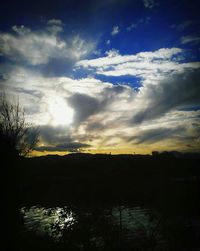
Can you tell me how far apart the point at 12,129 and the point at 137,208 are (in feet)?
124

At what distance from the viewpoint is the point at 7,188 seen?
17.1m

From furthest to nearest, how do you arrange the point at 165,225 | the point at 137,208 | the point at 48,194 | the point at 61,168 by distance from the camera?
the point at 61,168 → the point at 48,194 → the point at 137,208 → the point at 165,225

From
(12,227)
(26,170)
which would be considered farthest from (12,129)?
(12,227)

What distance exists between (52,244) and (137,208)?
37.8 m

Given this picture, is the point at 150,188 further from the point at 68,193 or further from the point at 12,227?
the point at 12,227

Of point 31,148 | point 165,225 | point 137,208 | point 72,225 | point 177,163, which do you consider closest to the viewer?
point 72,225

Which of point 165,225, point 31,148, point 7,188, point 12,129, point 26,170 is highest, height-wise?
point 12,129

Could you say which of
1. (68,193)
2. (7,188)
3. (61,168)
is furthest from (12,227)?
(61,168)

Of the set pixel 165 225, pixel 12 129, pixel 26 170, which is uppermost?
pixel 12 129

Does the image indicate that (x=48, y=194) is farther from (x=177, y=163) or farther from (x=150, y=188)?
(x=177, y=163)

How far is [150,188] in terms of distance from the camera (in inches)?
2667

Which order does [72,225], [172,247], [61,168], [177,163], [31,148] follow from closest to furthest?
[72,225] → [172,247] → [31,148] → [177,163] → [61,168]

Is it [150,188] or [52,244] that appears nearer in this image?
[52,244]

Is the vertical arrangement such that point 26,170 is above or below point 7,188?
above
